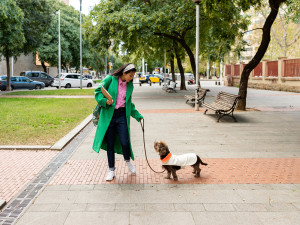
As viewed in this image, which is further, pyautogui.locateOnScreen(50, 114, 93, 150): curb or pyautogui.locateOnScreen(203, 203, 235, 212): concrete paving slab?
pyautogui.locateOnScreen(50, 114, 93, 150): curb

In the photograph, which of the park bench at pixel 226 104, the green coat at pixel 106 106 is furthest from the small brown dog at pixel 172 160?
the park bench at pixel 226 104

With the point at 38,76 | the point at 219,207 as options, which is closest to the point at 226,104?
the point at 219,207

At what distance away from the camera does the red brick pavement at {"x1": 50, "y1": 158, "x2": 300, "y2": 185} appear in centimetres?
518

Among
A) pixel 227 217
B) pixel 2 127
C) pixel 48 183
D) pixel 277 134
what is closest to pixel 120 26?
pixel 2 127

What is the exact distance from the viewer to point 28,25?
30.5 metres

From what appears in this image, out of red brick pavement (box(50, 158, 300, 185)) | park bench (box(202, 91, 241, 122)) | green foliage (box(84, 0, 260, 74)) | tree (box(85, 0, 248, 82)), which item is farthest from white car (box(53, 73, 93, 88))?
red brick pavement (box(50, 158, 300, 185))

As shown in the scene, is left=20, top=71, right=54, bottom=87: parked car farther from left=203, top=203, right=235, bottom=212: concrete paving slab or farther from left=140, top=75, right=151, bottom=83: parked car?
left=203, top=203, right=235, bottom=212: concrete paving slab

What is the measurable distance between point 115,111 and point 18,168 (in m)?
2.06

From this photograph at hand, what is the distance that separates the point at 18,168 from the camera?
19.5 ft

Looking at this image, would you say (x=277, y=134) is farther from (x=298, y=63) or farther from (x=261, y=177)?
(x=298, y=63)

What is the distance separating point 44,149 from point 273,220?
4.95m

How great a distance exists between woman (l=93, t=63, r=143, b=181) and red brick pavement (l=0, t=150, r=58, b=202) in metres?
1.21

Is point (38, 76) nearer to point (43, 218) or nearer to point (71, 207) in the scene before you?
point (71, 207)

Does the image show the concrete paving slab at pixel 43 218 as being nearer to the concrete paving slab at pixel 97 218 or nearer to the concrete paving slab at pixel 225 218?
the concrete paving slab at pixel 97 218
